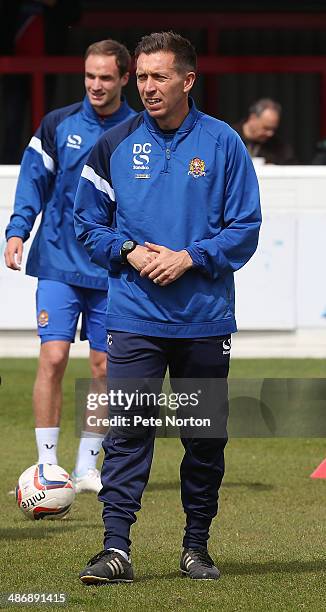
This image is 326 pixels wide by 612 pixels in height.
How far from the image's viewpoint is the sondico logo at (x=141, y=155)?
5676mm

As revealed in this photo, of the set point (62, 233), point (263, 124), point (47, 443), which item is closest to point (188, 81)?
point (62, 233)

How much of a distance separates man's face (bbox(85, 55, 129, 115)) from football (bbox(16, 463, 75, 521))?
200 cm

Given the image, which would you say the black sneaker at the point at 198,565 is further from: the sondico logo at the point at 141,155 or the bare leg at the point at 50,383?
Result: the bare leg at the point at 50,383

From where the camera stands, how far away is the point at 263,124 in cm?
1370

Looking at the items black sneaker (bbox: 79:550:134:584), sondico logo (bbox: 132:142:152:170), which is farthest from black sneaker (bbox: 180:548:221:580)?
sondico logo (bbox: 132:142:152:170)

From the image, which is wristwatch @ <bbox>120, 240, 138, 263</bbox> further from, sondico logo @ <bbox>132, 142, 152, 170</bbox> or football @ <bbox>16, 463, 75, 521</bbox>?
football @ <bbox>16, 463, 75, 521</bbox>

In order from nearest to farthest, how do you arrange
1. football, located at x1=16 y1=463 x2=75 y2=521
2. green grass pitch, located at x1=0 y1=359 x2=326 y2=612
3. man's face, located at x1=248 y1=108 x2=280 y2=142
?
green grass pitch, located at x1=0 y1=359 x2=326 y2=612 → football, located at x1=16 y1=463 x2=75 y2=521 → man's face, located at x1=248 y1=108 x2=280 y2=142

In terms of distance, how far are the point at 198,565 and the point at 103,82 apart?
3.09 meters

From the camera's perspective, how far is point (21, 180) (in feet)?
26.0

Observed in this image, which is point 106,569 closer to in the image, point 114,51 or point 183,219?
point 183,219

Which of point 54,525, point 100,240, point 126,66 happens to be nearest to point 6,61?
point 126,66

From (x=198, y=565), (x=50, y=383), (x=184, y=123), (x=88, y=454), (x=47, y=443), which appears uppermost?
(x=184, y=123)

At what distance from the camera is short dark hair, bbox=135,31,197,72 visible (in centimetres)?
568

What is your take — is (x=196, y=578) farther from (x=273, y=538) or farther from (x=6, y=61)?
(x=6, y=61)
